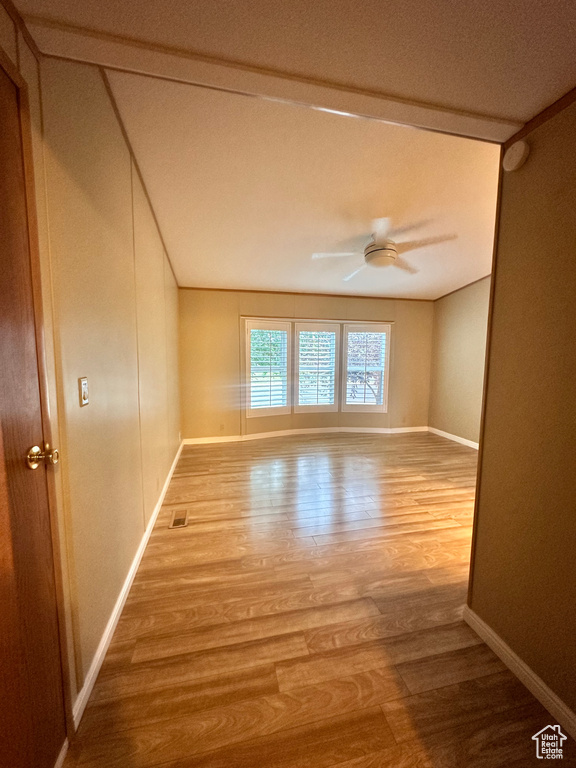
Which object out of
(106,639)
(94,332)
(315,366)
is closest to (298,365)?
(315,366)

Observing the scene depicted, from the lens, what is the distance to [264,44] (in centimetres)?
83

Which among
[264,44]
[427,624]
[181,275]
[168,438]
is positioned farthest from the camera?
[181,275]

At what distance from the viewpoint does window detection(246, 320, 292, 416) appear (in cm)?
434

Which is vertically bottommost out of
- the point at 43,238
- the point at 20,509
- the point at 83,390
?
the point at 20,509

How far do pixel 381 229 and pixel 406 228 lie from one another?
0.24 meters

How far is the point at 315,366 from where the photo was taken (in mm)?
4715

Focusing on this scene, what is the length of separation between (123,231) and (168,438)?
6.79 ft

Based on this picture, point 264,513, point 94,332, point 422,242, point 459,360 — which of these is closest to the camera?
point 94,332

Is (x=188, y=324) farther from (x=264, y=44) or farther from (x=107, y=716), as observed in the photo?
(x=107, y=716)

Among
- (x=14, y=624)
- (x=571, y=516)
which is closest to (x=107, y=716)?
(x=14, y=624)

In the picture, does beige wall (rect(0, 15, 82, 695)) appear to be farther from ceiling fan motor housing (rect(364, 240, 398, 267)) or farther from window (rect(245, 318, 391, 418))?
window (rect(245, 318, 391, 418))

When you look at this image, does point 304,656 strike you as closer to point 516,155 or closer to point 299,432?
point 516,155

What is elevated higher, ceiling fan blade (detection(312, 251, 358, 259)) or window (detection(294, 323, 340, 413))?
ceiling fan blade (detection(312, 251, 358, 259))

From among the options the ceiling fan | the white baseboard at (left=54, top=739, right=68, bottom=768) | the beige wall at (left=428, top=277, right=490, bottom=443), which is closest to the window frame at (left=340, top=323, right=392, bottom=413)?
the beige wall at (left=428, top=277, right=490, bottom=443)
